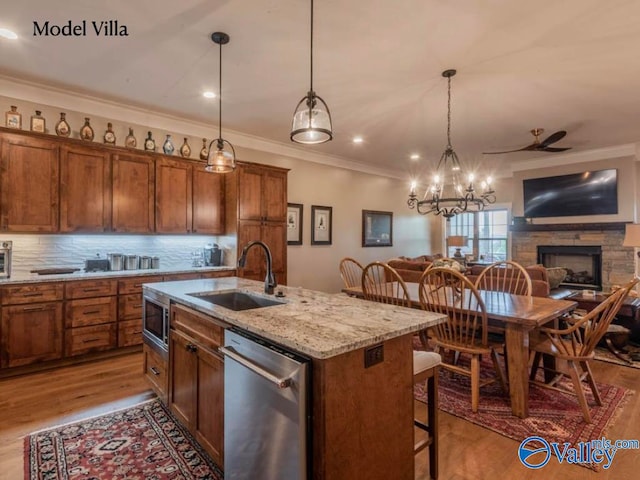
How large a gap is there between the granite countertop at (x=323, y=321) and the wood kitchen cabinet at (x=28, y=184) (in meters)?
2.20

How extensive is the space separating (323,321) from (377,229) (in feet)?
19.7

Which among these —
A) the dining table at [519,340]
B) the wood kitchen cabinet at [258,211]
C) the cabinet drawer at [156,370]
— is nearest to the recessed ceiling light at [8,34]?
the wood kitchen cabinet at [258,211]

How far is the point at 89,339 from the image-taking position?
11.6 feet

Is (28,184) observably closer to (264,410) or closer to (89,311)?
(89,311)

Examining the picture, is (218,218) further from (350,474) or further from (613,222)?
(613,222)

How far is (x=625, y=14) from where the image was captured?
2400 mm

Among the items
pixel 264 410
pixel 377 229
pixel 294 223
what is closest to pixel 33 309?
pixel 264 410

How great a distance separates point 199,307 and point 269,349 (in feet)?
2.38

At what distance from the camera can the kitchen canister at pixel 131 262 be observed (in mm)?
4105

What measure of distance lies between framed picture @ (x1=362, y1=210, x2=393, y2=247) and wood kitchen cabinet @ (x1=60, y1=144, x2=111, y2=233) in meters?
4.74

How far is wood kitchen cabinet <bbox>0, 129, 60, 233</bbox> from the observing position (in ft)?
10.7


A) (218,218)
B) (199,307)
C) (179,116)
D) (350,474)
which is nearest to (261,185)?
(218,218)

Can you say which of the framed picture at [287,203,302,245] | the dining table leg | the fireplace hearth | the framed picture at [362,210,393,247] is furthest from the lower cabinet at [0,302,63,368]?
the fireplace hearth

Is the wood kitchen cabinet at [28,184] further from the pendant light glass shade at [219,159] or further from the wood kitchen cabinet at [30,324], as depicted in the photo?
the pendant light glass shade at [219,159]
